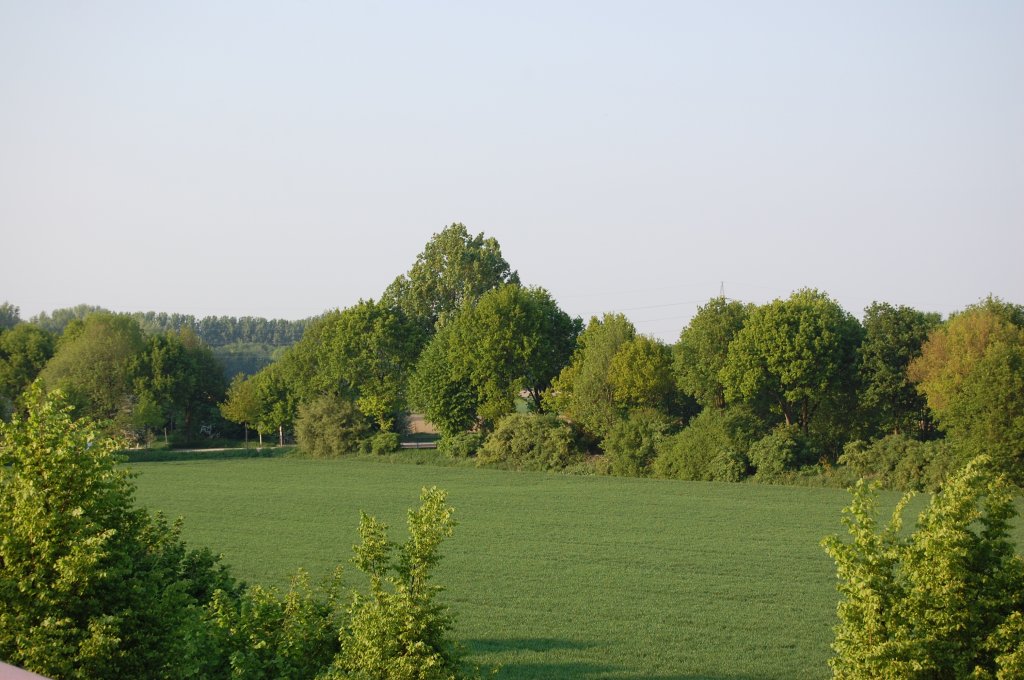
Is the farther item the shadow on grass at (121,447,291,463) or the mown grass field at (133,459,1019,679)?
the shadow on grass at (121,447,291,463)

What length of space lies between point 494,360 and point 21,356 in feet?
149

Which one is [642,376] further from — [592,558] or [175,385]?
[175,385]

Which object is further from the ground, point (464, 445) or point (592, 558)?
point (464, 445)

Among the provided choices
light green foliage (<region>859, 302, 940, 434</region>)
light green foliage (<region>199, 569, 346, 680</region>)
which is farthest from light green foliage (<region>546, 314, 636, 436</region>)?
light green foliage (<region>199, 569, 346, 680</region>)

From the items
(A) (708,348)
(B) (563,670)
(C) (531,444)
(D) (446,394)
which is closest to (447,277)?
(D) (446,394)

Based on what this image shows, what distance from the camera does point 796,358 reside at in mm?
52781

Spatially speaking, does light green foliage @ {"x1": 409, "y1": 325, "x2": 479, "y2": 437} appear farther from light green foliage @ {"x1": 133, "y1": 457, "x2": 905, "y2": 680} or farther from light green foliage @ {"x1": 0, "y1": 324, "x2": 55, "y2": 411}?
light green foliage @ {"x1": 0, "y1": 324, "x2": 55, "y2": 411}

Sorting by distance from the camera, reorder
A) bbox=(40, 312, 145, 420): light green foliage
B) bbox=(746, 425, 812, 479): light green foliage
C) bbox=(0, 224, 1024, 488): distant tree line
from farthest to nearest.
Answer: bbox=(40, 312, 145, 420): light green foliage
bbox=(746, 425, 812, 479): light green foliage
bbox=(0, 224, 1024, 488): distant tree line

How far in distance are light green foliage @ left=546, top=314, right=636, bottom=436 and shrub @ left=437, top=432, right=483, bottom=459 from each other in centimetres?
660

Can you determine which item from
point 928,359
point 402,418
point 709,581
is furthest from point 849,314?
point 402,418

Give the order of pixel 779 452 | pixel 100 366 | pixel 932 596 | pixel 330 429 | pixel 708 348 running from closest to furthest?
1. pixel 932 596
2. pixel 779 452
3. pixel 708 348
4. pixel 330 429
5. pixel 100 366

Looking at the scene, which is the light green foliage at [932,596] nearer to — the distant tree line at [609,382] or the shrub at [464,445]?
the distant tree line at [609,382]

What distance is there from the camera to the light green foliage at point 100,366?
82.9 metres

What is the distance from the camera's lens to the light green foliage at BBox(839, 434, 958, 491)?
44.9 metres
